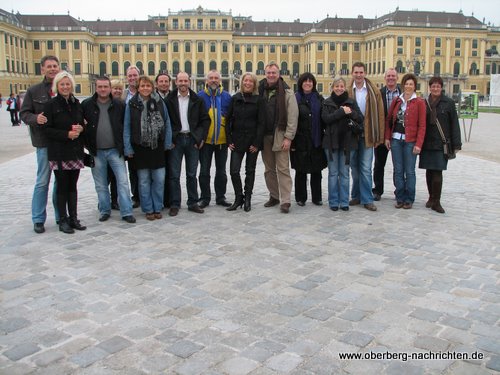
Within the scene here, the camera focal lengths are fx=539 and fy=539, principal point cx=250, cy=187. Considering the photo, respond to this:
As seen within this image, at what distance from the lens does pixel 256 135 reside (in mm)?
7680

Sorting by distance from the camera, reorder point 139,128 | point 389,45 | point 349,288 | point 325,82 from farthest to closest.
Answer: point 325,82
point 389,45
point 139,128
point 349,288

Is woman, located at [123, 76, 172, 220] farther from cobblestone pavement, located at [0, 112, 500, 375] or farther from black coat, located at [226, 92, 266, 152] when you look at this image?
black coat, located at [226, 92, 266, 152]

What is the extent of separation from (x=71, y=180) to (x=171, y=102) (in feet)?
5.73

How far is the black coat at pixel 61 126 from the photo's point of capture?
6.37 meters

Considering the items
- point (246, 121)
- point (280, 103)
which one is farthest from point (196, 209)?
point (280, 103)

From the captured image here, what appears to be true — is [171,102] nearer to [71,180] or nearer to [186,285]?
[71,180]

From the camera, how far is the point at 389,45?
8594cm

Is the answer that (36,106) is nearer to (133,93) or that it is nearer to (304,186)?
(133,93)

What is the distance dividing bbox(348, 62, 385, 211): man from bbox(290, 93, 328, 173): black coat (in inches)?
21.1

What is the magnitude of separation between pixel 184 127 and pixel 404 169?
3.32 meters

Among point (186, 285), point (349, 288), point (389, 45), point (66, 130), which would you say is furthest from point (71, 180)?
point (389, 45)

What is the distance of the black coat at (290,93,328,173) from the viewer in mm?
7805

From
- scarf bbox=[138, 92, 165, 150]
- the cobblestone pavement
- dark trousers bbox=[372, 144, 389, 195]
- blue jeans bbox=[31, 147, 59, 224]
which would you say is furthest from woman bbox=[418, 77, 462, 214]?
blue jeans bbox=[31, 147, 59, 224]

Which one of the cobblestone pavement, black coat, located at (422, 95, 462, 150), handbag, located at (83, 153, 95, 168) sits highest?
black coat, located at (422, 95, 462, 150)
